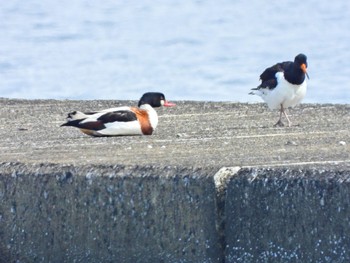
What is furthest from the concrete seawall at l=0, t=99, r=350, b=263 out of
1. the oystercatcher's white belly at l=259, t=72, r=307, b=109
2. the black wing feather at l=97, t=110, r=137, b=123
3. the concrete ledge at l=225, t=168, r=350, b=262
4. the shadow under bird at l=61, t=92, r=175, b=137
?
the oystercatcher's white belly at l=259, t=72, r=307, b=109

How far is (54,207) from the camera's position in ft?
15.4

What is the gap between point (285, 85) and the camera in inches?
346

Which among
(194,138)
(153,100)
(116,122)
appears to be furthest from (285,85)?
(194,138)

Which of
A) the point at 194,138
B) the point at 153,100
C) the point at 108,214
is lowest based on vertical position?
the point at 108,214

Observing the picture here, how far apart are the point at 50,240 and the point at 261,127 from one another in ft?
8.62

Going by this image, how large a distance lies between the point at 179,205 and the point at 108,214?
279 mm

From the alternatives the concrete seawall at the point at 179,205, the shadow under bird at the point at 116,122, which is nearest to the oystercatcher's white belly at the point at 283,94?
the shadow under bird at the point at 116,122

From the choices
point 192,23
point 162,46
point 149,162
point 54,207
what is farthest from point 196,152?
point 192,23

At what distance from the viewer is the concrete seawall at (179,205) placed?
166 inches

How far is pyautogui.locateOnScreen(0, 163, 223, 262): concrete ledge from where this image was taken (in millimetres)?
4445

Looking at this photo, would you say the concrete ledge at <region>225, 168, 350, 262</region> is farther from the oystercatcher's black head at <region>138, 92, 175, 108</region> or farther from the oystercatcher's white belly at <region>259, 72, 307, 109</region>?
the oystercatcher's white belly at <region>259, 72, 307, 109</region>

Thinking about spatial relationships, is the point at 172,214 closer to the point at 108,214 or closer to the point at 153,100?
the point at 108,214

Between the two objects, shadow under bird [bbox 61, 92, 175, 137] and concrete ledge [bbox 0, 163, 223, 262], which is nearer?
concrete ledge [bbox 0, 163, 223, 262]

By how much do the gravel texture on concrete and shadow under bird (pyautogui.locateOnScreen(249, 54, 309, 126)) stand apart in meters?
0.09
